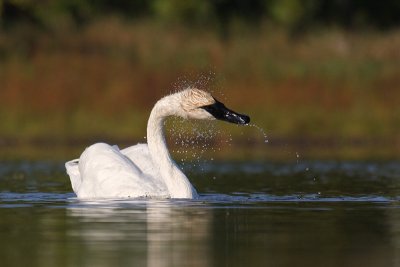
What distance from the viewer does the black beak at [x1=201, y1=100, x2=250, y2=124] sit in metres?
16.0

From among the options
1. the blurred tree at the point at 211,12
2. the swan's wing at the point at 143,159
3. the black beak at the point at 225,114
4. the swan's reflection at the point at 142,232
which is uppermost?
the blurred tree at the point at 211,12

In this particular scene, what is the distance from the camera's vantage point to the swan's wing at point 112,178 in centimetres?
1655

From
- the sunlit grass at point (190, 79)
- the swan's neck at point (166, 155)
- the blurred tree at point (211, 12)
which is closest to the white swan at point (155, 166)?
the swan's neck at point (166, 155)

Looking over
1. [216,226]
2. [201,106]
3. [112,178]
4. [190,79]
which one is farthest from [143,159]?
[190,79]

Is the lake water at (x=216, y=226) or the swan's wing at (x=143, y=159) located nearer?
the lake water at (x=216, y=226)

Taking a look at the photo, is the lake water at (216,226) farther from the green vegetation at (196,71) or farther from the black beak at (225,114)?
the green vegetation at (196,71)

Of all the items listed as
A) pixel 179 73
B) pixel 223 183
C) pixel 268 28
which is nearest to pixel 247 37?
pixel 268 28

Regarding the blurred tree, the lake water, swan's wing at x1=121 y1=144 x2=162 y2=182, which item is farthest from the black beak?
the blurred tree

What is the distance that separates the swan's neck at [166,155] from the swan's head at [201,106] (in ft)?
0.72

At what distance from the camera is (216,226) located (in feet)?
45.1

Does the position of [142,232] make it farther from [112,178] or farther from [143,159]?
[143,159]

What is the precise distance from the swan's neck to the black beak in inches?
24.1

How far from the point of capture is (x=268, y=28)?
4072 centimetres

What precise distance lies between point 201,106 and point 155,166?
3.83 feet
